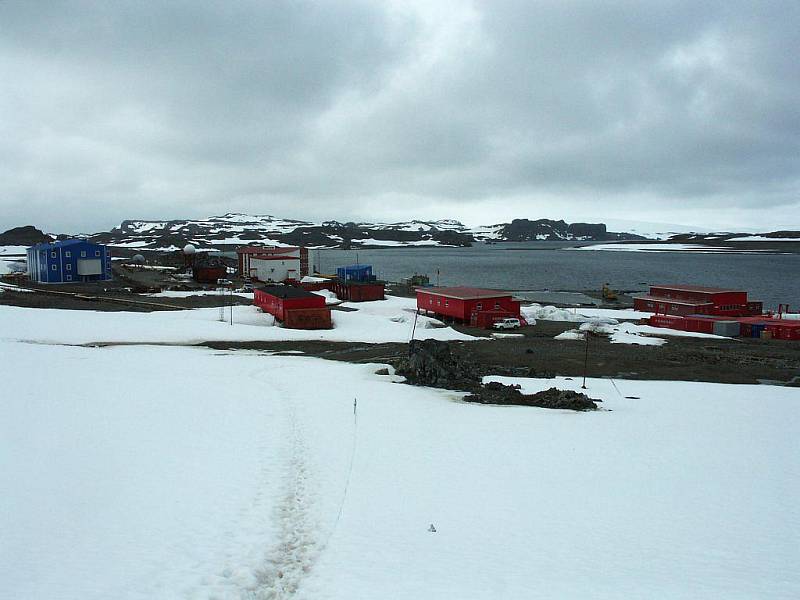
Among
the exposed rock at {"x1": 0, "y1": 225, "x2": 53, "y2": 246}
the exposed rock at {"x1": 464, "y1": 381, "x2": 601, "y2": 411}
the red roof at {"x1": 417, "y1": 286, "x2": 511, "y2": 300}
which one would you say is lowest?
the exposed rock at {"x1": 464, "y1": 381, "x2": 601, "y2": 411}

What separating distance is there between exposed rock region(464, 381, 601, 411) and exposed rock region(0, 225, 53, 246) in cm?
15665

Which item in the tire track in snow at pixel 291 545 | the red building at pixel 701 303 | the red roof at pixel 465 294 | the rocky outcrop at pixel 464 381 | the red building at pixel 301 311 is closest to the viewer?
the tire track in snow at pixel 291 545

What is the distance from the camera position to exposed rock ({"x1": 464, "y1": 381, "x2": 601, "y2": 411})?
63.1 ft

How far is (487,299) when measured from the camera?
143ft

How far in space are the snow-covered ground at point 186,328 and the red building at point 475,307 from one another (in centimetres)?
400

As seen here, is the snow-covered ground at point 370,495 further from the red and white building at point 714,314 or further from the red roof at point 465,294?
the red and white building at point 714,314

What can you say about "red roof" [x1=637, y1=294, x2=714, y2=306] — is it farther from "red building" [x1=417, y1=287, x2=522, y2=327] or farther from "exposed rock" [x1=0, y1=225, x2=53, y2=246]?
"exposed rock" [x1=0, y1=225, x2=53, y2=246]

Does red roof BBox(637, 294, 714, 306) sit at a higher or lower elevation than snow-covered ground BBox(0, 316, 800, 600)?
higher

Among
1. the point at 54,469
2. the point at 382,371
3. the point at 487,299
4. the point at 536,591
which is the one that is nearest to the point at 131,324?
the point at 382,371

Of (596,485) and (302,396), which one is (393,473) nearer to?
(596,485)

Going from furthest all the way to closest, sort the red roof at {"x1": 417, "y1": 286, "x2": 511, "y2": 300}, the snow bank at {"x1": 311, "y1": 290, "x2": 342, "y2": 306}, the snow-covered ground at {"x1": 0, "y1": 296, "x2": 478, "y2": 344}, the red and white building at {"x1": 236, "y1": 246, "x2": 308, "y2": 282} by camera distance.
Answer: the red and white building at {"x1": 236, "y1": 246, "x2": 308, "y2": 282}
the snow bank at {"x1": 311, "y1": 290, "x2": 342, "y2": 306}
the red roof at {"x1": 417, "y1": 286, "x2": 511, "y2": 300}
the snow-covered ground at {"x1": 0, "y1": 296, "x2": 478, "y2": 344}

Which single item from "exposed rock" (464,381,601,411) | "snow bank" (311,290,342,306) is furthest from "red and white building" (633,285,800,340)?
"exposed rock" (464,381,601,411)

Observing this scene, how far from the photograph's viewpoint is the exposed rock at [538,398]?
63.1ft

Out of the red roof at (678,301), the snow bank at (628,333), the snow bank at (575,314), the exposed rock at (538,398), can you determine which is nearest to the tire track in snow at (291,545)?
the exposed rock at (538,398)
